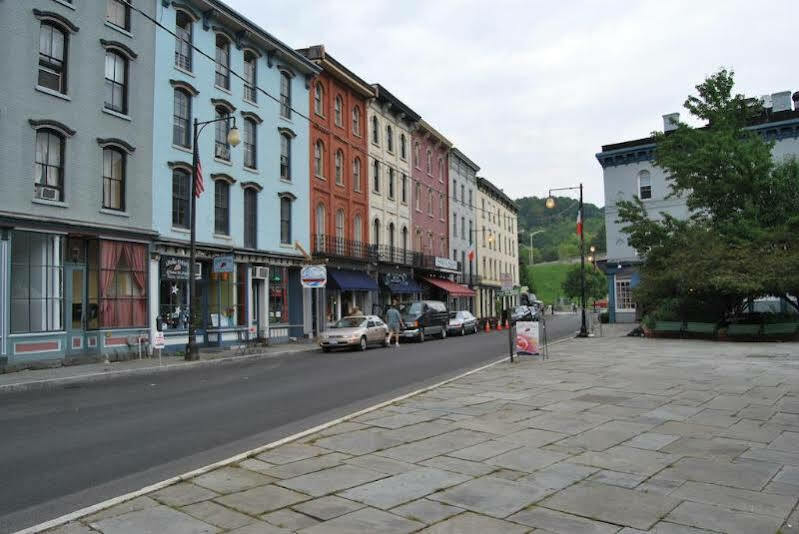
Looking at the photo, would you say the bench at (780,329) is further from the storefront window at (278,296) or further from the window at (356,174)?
the window at (356,174)

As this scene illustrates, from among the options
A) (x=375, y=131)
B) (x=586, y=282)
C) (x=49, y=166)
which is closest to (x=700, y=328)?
(x=375, y=131)

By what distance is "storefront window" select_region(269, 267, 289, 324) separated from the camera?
27.3m

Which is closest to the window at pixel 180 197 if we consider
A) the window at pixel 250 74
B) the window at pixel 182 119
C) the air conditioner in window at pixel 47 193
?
the window at pixel 182 119

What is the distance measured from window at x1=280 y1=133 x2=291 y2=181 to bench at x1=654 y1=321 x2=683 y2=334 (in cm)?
1771

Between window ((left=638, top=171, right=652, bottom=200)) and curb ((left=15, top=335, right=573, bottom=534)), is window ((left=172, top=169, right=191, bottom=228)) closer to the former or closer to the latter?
curb ((left=15, top=335, right=573, bottom=534))

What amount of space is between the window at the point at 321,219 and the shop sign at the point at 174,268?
9819mm

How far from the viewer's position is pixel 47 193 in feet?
57.8

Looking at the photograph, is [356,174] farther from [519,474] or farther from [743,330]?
[519,474]

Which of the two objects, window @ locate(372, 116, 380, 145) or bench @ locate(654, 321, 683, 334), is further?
window @ locate(372, 116, 380, 145)

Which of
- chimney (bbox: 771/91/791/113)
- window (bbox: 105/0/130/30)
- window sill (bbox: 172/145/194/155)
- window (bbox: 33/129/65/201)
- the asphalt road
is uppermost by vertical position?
chimney (bbox: 771/91/791/113)

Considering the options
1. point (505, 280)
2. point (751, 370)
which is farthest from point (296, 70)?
point (751, 370)

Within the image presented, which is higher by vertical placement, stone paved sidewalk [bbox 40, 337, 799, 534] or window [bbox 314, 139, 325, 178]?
window [bbox 314, 139, 325, 178]

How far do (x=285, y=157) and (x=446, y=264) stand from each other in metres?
19.9

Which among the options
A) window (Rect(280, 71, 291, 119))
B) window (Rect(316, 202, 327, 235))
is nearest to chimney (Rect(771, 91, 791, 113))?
window (Rect(316, 202, 327, 235))
